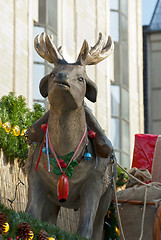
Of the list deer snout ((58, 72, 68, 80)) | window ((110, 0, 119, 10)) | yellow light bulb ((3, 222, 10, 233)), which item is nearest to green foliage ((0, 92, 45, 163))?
deer snout ((58, 72, 68, 80))

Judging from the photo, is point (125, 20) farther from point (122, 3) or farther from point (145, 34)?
point (145, 34)

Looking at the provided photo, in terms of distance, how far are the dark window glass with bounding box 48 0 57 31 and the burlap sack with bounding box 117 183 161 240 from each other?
9.25 meters

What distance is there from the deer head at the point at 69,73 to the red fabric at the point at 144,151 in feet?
→ 7.58

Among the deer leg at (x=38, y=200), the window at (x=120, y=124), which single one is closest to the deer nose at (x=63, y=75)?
the deer leg at (x=38, y=200)

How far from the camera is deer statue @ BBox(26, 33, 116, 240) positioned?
6.41 metres

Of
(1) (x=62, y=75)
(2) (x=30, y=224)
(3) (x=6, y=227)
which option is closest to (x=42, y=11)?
(1) (x=62, y=75)

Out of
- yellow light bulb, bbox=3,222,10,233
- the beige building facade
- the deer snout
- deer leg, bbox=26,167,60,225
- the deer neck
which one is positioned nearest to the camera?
yellow light bulb, bbox=3,222,10,233

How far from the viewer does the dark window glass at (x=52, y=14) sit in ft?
54.5

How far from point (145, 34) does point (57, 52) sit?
69.6 feet

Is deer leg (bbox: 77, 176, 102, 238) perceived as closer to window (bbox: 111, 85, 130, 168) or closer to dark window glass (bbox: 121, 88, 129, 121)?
window (bbox: 111, 85, 130, 168)

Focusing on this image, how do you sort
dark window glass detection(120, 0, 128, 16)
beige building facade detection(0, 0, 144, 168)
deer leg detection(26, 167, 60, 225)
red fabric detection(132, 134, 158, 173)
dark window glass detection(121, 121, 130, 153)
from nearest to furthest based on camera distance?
deer leg detection(26, 167, 60, 225), red fabric detection(132, 134, 158, 173), beige building facade detection(0, 0, 144, 168), dark window glass detection(121, 121, 130, 153), dark window glass detection(120, 0, 128, 16)

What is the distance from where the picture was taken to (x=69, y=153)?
660 cm

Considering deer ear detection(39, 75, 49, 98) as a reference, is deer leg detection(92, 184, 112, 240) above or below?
below

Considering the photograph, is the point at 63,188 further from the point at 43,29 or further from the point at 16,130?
the point at 43,29
